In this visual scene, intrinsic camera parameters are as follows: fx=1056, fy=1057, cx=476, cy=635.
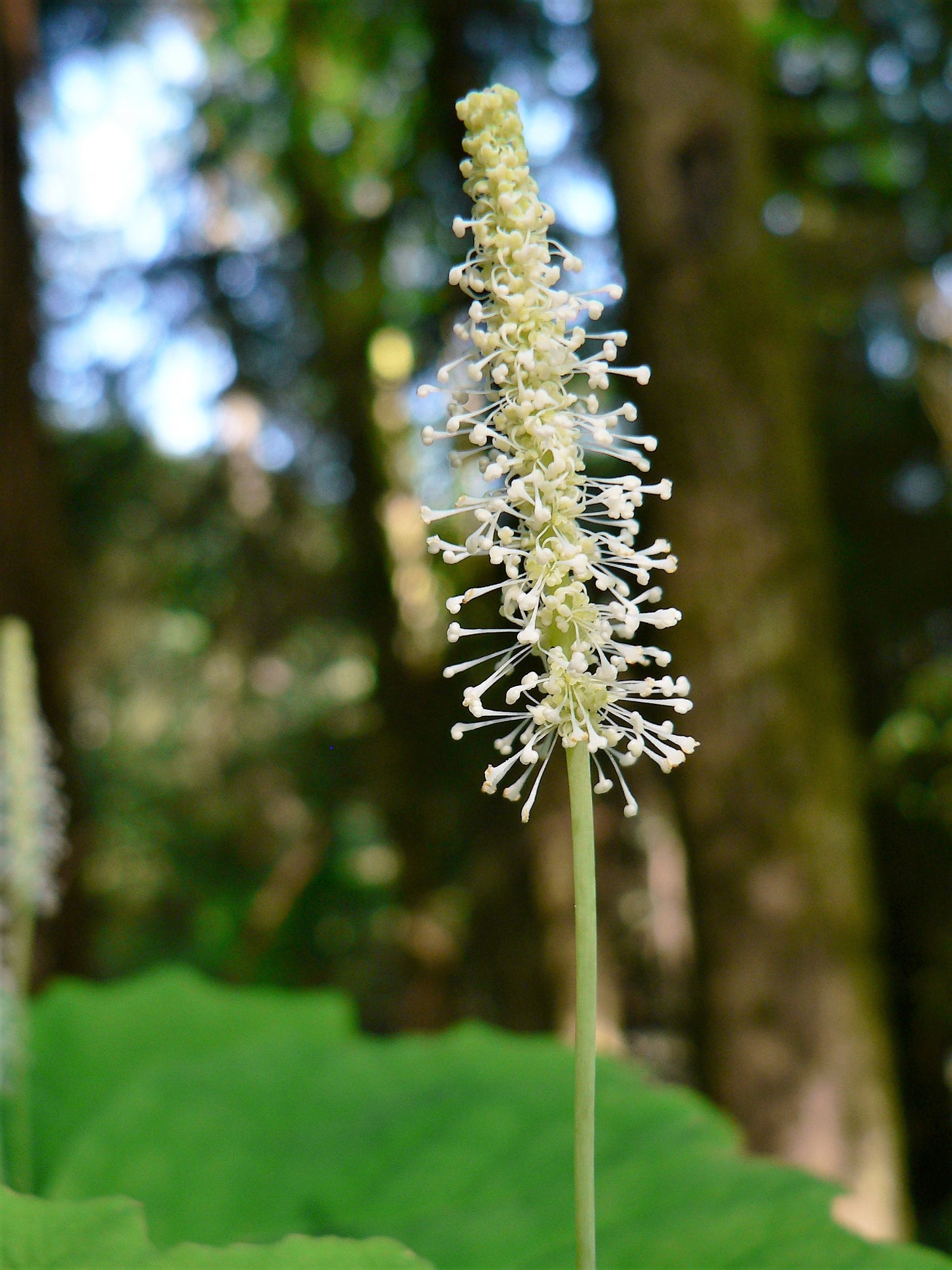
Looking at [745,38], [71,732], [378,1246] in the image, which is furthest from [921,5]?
[378,1246]

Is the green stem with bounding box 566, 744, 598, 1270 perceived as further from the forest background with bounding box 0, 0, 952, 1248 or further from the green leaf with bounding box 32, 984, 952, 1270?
the forest background with bounding box 0, 0, 952, 1248

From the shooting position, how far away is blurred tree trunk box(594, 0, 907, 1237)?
300 centimetres

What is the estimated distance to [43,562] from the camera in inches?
208

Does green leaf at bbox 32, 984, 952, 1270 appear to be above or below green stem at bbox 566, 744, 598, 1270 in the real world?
below

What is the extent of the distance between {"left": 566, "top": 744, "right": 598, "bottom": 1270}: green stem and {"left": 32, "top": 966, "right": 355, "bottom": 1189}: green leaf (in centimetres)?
149

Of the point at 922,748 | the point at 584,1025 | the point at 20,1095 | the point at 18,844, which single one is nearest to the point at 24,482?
the point at 18,844

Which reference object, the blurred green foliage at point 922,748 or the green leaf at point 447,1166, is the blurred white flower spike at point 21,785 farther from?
the blurred green foliage at point 922,748

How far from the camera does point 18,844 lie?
1772mm

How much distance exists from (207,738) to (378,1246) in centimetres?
1318

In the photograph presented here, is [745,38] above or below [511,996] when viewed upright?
above

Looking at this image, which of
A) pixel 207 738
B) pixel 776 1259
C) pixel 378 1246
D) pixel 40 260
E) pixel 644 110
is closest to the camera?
pixel 378 1246

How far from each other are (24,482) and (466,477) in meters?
3.35

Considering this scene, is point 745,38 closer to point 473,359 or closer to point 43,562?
point 473,359

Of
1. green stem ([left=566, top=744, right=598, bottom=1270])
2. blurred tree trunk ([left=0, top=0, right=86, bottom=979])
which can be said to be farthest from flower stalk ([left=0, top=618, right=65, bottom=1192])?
blurred tree trunk ([left=0, top=0, right=86, bottom=979])
